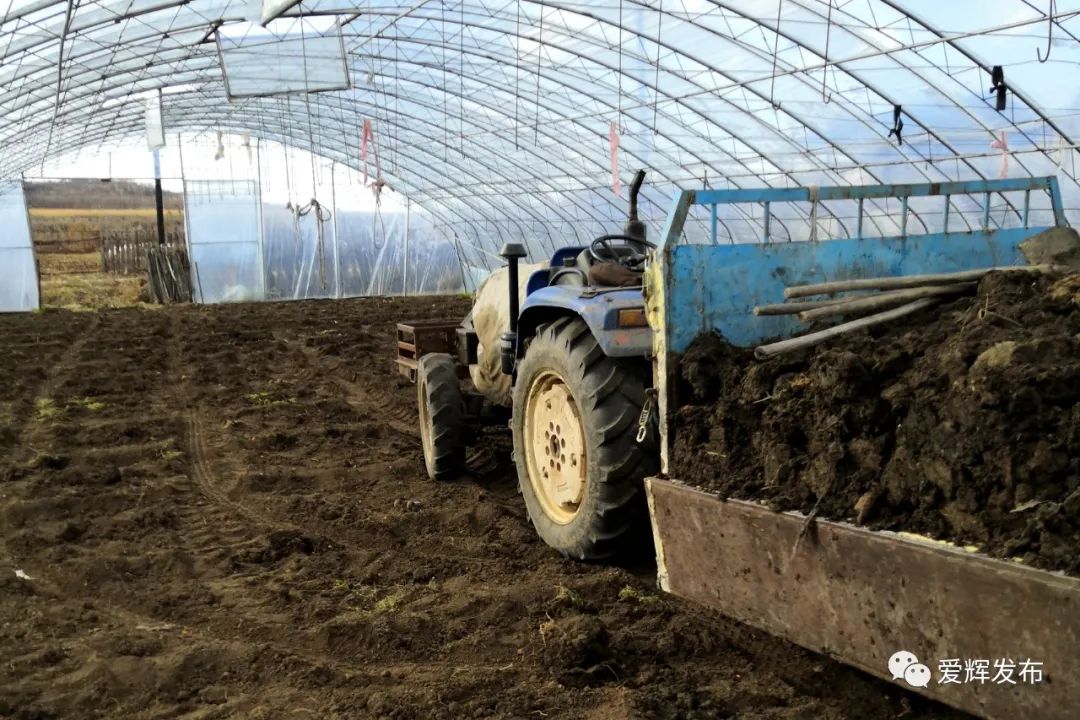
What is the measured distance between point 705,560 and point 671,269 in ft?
3.60

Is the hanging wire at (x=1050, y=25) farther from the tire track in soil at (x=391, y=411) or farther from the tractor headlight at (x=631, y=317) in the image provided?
the tractor headlight at (x=631, y=317)

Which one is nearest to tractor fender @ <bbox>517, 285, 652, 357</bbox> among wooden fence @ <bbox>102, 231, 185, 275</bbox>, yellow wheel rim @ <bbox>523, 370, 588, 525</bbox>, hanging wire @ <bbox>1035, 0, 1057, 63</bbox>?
yellow wheel rim @ <bbox>523, 370, 588, 525</bbox>

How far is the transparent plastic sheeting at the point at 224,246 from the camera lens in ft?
93.5

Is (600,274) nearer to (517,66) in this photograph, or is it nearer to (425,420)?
(425,420)

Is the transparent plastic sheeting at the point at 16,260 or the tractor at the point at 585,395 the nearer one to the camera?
the tractor at the point at 585,395

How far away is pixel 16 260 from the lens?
23922mm

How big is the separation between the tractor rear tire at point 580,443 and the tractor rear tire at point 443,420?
5.37ft

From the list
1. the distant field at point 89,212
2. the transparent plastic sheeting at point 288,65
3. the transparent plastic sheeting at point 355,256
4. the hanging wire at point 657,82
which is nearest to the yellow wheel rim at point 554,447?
the hanging wire at point 657,82

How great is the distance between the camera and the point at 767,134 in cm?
1730

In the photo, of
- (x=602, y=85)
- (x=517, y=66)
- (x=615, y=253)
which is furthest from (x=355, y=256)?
(x=615, y=253)

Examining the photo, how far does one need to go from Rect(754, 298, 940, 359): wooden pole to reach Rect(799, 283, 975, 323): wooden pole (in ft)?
0.13

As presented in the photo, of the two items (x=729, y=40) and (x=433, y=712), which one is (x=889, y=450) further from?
(x=729, y=40)

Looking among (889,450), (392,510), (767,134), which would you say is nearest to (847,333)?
(889,450)

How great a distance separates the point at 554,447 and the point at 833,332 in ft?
5.09
